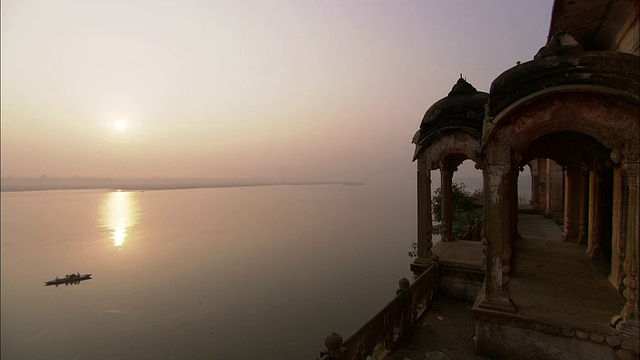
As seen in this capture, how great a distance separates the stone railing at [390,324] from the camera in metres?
4.54

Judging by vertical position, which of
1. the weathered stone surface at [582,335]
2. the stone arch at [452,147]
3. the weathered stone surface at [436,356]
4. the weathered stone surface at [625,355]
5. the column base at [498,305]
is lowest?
the weathered stone surface at [436,356]

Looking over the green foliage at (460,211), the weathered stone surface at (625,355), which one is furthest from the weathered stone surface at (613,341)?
the green foliage at (460,211)

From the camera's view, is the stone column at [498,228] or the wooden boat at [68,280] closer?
the stone column at [498,228]

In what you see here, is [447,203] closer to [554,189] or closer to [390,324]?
[390,324]

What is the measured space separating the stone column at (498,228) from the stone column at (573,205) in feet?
22.9

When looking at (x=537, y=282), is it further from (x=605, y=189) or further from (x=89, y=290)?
(x=89, y=290)

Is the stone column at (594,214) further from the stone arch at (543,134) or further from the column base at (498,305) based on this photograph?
the column base at (498,305)

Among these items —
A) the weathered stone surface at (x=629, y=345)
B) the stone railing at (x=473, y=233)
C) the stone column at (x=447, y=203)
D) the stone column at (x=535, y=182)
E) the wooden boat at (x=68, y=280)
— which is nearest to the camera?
the weathered stone surface at (x=629, y=345)

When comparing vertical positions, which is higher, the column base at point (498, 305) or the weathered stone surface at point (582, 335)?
the column base at point (498, 305)

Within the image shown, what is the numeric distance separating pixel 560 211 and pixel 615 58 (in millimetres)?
17214

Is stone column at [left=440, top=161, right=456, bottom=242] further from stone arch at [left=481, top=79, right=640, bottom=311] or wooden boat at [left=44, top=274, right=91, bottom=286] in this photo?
wooden boat at [left=44, top=274, right=91, bottom=286]

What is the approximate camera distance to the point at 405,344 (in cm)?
616

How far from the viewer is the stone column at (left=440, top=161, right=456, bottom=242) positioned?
11148mm

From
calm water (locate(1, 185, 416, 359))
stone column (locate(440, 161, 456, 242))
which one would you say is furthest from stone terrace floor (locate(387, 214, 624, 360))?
calm water (locate(1, 185, 416, 359))
